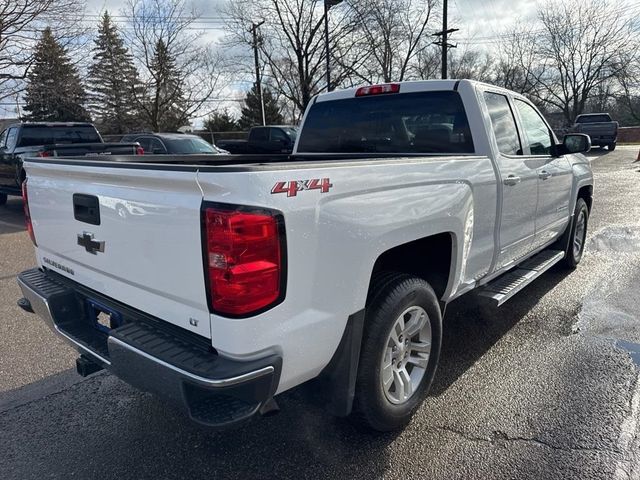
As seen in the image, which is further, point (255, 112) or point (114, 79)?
point (255, 112)

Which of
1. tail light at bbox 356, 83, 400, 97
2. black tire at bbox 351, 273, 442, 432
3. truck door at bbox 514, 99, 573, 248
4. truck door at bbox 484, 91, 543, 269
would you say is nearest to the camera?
black tire at bbox 351, 273, 442, 432

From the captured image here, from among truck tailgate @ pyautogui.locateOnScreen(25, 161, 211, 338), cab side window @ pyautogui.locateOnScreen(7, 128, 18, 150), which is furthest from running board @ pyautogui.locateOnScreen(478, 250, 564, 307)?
cab side window @ pyautogui.locateOnScreen(7, 128, 18, 150)

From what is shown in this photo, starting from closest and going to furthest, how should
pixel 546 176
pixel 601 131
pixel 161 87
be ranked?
pixel 546 176 → pixel 601 131 → pixel 161 87

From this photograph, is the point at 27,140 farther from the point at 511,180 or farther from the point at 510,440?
the point at 510,440

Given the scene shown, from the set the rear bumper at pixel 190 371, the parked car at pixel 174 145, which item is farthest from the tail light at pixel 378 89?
the parked car at pixel 174 145

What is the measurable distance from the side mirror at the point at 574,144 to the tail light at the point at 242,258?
385cm

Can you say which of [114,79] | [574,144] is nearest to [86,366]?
[574,144]

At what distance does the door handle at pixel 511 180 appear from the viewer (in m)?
3.56

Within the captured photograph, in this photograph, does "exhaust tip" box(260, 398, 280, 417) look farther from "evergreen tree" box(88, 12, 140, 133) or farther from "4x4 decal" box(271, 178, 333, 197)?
"evergreen tree" box(88, 12, 140, 133)

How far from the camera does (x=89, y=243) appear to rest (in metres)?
2.56

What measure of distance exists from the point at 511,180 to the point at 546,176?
3.19 ft

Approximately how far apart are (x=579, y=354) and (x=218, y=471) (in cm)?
282

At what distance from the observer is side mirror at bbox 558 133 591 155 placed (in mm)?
4586

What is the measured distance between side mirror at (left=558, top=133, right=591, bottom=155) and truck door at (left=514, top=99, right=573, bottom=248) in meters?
0.11
